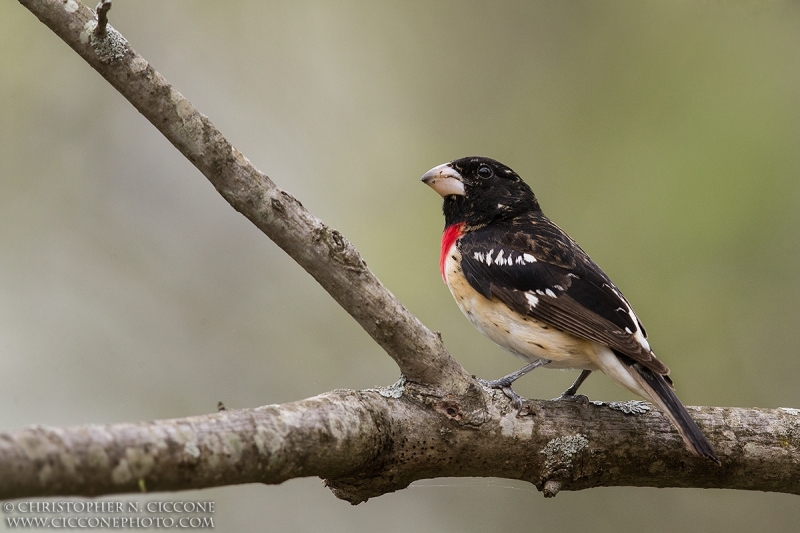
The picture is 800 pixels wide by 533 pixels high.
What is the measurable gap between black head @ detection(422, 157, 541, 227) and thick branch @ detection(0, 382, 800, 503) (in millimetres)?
1525

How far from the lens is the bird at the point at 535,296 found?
11.1 ft

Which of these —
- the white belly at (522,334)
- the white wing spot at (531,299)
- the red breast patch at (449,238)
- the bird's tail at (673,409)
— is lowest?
the bird's tail at (673,409)

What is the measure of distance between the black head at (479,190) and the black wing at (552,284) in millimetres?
218

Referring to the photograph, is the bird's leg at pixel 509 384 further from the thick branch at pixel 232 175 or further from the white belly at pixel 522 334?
the thick branch at pixel 232 175

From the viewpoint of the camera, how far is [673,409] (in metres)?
3.07

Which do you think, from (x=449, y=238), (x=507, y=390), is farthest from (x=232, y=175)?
(x=449, y=238)

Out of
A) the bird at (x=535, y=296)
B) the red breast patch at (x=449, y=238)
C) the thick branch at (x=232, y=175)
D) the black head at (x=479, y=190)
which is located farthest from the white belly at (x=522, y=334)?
the thick branch at (x=232, y=175)

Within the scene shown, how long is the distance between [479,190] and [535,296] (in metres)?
1.02

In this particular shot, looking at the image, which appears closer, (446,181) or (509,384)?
(509,384)

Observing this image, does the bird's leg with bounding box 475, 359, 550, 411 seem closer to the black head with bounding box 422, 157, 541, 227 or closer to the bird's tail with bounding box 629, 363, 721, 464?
the bird's tail with bounding box 629, 363, 721, 464

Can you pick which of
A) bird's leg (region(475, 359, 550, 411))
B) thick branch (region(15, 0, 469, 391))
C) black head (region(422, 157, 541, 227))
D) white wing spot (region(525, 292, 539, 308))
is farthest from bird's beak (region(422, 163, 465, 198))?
thick branch (region(15, 0, 469, 391))

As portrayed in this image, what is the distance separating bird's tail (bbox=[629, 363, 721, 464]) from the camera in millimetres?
2906

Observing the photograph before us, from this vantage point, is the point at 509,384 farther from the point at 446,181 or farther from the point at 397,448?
the point at 446,181

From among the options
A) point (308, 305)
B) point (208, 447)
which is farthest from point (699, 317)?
point (208, 447)
